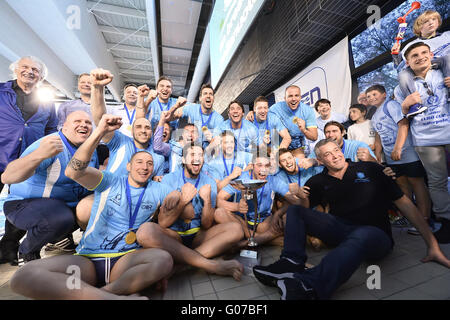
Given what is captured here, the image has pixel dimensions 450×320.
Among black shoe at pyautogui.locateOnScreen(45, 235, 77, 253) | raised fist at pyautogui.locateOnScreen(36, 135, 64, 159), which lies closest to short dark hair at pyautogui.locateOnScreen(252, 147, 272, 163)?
raised fist at pyautogui.locateOnScreen(36, 135, 64, 159)

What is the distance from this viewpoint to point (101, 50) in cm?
735

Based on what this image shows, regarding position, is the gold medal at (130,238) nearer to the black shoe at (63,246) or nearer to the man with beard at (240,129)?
the black shoe at (63,246)

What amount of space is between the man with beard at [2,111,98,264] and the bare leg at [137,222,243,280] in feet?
3.03

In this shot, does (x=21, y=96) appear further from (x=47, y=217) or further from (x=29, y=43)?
(x=29, y=43)

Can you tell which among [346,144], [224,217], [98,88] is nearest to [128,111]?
[98,88]

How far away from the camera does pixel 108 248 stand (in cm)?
150

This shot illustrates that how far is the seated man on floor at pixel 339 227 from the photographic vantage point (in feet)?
3.97

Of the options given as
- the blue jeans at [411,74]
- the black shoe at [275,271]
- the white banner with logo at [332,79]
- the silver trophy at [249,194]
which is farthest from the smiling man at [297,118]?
the black shoe at [275,271]

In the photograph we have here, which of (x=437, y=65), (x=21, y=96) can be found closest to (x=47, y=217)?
(x=21, y=96)

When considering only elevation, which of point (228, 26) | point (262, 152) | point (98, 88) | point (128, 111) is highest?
point (228, 26)

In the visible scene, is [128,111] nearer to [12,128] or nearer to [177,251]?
[12,128]

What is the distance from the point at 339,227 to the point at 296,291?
78 centimetres

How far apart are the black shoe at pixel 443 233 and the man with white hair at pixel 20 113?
4677 millimetres

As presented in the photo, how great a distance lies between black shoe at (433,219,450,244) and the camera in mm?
1980
